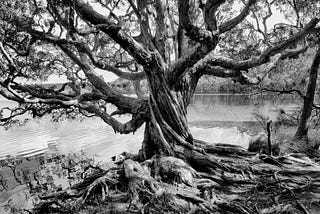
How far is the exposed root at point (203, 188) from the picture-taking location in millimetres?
4727

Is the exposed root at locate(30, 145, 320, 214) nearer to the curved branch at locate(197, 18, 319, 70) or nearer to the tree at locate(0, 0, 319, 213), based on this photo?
the tree at locate(0, 0, 319, 213)

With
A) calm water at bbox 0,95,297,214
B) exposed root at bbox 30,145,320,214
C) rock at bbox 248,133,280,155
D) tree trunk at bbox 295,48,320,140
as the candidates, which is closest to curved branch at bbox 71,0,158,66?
exposed root at bbox 30,145,320,214

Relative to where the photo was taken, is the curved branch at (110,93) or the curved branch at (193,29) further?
the curved branch at (110,93)

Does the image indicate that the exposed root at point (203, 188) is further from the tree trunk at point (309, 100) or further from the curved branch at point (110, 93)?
the tree trunk at point (309, 100)

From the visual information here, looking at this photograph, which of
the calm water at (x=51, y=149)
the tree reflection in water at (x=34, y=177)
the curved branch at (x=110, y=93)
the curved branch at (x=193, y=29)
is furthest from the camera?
the calm water at (x=51, y=149)

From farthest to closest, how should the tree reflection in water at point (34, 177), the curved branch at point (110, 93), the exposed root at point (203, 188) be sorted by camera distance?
the curved branch at point (110, 93), the tree reflection in water at point (34, 177), the exposed root at point (203, 188)

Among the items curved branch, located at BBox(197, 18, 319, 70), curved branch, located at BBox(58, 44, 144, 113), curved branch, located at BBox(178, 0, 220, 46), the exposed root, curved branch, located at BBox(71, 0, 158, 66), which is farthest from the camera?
curved branch, located at BBox(58, 44, 144, 113)

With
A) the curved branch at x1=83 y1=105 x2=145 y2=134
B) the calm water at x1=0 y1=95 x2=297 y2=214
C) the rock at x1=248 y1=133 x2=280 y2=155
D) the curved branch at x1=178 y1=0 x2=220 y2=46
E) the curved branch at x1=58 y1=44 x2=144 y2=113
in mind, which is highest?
the curved branch at x1=178 y1=0 x2=220 y2=46

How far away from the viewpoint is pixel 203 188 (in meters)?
5.46

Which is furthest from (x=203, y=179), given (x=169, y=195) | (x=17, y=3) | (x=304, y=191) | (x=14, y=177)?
(x=14, y=177)

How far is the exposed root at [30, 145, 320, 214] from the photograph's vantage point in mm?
4727

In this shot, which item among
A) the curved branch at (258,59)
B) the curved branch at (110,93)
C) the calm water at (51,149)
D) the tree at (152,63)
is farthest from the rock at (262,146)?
the curved branch at (110,93)

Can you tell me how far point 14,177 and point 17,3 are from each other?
6.77m

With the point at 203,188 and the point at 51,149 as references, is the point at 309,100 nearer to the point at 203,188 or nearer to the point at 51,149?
the point at 203,188
